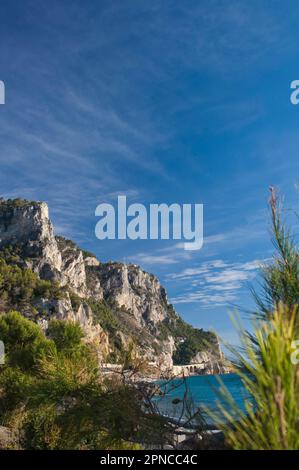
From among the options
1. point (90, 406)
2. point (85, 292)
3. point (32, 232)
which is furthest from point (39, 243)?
point (90, 406)

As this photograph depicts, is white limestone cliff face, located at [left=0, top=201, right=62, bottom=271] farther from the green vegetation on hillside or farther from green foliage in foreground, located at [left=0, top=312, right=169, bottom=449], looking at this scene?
green foliage in foreground, located at [left=0, top=312, right=169, bottom=449]

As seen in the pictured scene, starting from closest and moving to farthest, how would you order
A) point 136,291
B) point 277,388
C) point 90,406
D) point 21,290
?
point 277,388
point 90,406
point 21,290
point 136,291

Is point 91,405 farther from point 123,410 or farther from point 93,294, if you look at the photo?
point 93,294

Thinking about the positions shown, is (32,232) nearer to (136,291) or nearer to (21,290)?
(21,290)

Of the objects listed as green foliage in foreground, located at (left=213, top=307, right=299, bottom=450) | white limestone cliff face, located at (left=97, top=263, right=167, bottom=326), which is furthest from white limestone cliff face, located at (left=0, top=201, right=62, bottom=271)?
green foliage in foreground, located at (left=213, top=307, right=299, bottom=450)

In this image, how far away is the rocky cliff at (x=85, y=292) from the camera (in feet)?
236

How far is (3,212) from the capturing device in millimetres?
106312

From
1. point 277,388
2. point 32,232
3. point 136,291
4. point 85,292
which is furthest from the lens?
point 136,291

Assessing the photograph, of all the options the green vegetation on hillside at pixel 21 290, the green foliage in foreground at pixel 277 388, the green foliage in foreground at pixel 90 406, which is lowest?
the green foliage in foreground at pixel 90 406

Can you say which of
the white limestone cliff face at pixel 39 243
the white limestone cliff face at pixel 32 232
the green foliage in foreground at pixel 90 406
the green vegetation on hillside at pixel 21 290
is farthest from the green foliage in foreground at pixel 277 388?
the white limestone cliff face at pixel 32 232

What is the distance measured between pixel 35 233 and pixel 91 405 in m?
97.0

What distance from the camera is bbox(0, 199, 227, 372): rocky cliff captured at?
72.0 meters

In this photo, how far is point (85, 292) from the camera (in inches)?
4382

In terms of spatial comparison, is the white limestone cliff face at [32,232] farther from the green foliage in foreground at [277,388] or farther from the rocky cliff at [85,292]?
the green foliage in foreground at [277,388]
